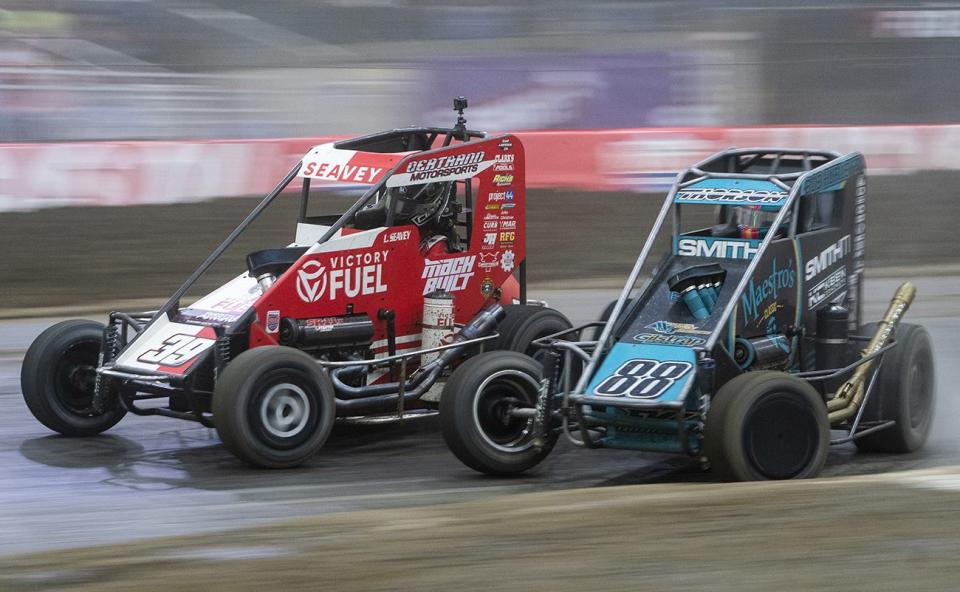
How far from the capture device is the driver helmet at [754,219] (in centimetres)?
890

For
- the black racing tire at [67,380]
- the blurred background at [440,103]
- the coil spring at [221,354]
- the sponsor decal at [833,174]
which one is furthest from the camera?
the blurred background at [440,103]

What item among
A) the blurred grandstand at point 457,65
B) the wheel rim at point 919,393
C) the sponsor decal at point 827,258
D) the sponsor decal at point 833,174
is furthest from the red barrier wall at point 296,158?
the wheel rim at point 919,393

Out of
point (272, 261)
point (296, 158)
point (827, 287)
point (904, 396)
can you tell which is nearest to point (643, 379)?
point (827, 287)

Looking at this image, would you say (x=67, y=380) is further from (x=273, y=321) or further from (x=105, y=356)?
(x=273, y=321)

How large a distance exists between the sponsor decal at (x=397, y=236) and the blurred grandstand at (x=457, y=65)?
875cm

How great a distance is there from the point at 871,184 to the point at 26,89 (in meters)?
11.6

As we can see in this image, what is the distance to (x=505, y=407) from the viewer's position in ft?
28.6

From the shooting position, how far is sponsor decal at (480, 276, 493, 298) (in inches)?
413

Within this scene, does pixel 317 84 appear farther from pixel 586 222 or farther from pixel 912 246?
pixel 912 246

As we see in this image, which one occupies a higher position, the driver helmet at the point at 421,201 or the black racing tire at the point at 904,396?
the driver helmet at the point at 421,201

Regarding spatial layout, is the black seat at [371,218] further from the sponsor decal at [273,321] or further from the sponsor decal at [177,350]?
the sponsor decal at [177,350]

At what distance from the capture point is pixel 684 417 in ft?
25.8

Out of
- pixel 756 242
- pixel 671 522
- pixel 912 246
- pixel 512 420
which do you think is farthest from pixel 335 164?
pixel 912 246

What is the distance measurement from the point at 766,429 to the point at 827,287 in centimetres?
169
